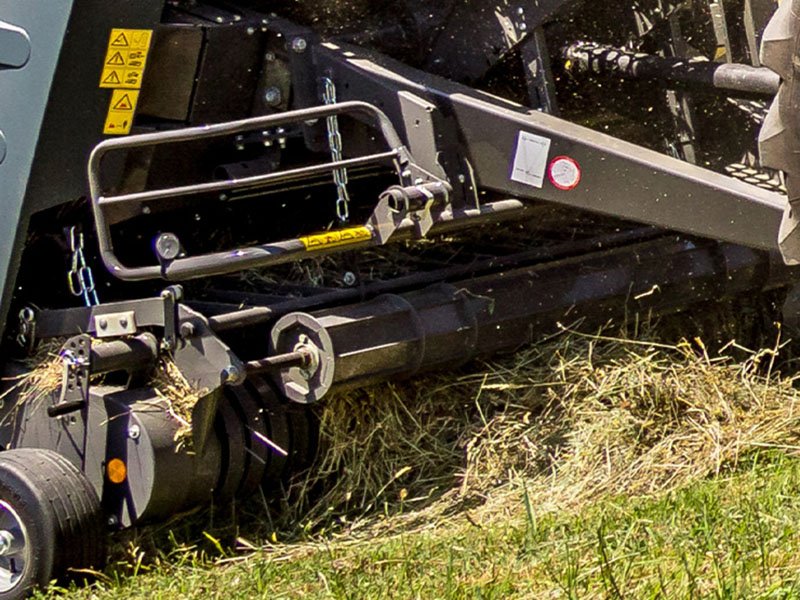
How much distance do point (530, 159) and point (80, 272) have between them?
1.42 meters

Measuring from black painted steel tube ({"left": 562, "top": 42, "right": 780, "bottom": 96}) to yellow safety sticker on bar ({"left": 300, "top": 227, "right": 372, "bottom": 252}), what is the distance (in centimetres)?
105

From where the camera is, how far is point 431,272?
16.7 ft

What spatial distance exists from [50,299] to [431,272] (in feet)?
3.94

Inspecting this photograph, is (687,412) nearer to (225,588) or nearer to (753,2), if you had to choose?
(753,2)

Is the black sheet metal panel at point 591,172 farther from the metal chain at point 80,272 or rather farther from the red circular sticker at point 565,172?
the metal chain at point 80,272

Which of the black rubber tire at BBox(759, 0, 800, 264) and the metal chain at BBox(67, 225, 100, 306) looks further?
the metal chain at BBox(67, 225, 100, 306)

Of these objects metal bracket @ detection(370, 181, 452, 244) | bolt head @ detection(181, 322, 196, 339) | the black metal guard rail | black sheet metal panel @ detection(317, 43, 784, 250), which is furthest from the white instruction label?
bolt head @ detection(181, 322, 196, 339)

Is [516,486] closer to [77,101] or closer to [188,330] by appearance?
[188,330]

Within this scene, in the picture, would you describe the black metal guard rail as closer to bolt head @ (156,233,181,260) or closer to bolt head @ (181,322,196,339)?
bolt head @ (156,233,181,260)

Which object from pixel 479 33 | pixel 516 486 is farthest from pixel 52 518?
pixel 479 33

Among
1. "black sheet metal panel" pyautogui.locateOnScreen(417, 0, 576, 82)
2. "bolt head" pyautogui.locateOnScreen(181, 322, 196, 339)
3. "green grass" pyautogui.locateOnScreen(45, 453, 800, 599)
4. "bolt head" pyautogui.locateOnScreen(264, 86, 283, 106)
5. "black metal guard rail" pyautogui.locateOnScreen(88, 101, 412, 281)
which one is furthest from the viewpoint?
"bolt head" pyautogui.locateOnScreen(264, 86, 283, 106)

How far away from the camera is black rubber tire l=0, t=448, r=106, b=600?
14.2 ft

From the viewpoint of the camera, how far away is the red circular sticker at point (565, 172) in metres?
4.36

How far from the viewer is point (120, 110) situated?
15.6 feet
